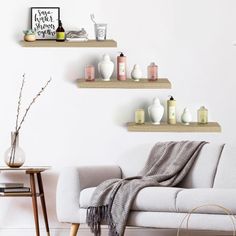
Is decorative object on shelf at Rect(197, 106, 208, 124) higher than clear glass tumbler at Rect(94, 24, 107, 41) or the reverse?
the reverse

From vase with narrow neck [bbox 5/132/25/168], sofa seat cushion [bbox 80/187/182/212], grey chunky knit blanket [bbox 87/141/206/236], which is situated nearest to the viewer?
sofa seat cushion [bbox 80/187/182/212]

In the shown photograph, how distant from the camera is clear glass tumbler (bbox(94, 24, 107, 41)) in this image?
623 centimetres

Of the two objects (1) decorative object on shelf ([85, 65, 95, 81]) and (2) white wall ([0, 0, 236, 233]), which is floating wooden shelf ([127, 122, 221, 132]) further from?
(1) decorative object on shelf ([85, 65, 95, 81])

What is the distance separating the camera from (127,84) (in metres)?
Answer: 6.26

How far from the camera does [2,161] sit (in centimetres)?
638

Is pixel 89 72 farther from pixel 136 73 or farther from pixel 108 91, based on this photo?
pixel 136 73

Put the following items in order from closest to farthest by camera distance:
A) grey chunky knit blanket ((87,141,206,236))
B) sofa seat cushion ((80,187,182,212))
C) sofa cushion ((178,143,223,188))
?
sofa seat cushion ((80,187,182,212)) < grey chunky knit blanket ((87,141,206,236)) < sofa cushion ((178,143,223,188))

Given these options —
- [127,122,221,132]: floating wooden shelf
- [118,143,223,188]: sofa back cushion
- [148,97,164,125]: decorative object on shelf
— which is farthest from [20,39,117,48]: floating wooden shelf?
[118,143,223,188]: sofa back cushion

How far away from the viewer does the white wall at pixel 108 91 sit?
630 centimetres

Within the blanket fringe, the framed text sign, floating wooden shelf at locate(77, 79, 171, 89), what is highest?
the framed text sign

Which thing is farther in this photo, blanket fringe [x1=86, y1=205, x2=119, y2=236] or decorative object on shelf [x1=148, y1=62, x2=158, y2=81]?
decorative object on shelf [x1=148, y1=62, x2=158, y2=81]

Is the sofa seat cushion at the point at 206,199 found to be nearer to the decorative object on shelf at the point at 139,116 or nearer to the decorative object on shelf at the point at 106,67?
the decorative object on shelf at the point at 139,116

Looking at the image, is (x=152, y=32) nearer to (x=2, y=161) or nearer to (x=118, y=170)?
(x=118, y=170)

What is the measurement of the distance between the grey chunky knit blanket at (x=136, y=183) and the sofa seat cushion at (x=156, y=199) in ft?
0.16
